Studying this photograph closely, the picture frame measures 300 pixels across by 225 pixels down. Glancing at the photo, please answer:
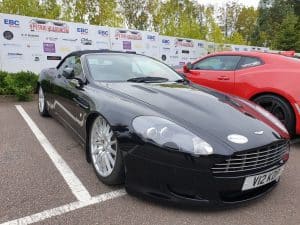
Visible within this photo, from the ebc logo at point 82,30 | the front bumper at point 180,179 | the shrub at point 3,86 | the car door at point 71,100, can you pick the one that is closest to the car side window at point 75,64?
the car door at point 71,100

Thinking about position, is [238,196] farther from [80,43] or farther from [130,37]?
[130,37]

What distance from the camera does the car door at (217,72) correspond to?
566 cm

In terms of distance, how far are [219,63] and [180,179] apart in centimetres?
394

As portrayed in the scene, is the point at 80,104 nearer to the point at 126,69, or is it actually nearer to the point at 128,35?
the point at 126,69

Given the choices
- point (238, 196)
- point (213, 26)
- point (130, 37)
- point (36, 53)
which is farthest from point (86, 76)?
point (213, 26)

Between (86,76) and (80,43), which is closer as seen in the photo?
(86,76)

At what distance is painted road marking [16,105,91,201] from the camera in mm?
2959

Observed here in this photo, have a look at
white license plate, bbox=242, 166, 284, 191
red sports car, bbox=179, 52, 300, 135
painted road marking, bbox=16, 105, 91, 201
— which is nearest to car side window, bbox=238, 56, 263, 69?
red sports car, bbox=179, 52, 300, 135

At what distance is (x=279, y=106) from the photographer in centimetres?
475

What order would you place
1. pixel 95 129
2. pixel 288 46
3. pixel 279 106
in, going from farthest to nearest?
pixel 288 46, pixel 279 106, pixel 95 129

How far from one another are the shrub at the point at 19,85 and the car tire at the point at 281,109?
211 inches

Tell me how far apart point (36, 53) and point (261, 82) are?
7021mm

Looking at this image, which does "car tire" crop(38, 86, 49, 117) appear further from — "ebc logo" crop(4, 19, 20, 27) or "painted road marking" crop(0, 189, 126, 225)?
"ebc logo" crop(4, 19, 20, 27)

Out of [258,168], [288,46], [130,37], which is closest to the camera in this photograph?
[258,168]
